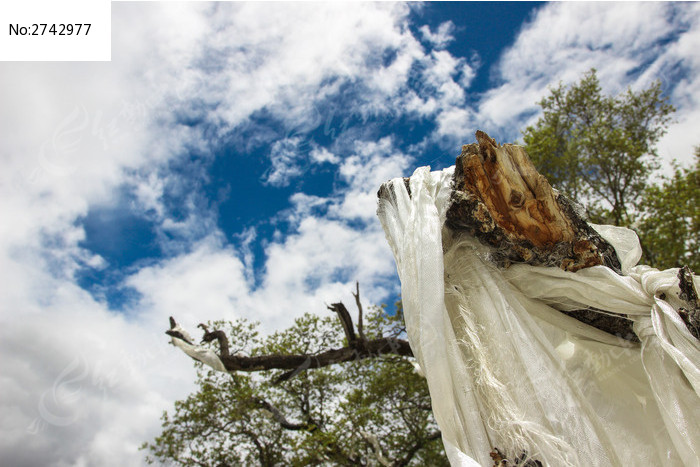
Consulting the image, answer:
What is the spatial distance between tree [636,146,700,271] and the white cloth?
18.5 feet

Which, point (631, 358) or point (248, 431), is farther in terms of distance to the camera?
point (248, 431)

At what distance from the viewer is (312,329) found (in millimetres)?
7020

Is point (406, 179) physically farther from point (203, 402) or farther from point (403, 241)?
point (203, 402)

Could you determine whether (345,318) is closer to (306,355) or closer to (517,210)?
(306,355)

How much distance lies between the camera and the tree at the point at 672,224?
6434mm

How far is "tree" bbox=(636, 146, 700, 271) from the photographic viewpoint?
21.1 feet

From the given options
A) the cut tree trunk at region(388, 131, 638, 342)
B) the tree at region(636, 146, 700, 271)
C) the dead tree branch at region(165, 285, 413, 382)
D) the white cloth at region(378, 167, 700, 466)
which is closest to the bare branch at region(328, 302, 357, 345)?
the dead tree branch at region(165, 285, 413, 382)

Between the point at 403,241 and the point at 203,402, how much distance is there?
642 cm

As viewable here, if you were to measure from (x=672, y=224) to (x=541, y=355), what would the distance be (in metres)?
6.57

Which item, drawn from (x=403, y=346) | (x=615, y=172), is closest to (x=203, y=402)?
(x=403, y=346)

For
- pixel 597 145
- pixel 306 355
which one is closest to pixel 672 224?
pixel 597 145

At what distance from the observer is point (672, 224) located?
6.62 m

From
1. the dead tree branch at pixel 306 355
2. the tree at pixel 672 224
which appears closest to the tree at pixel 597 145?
the tree at pixel 672 224

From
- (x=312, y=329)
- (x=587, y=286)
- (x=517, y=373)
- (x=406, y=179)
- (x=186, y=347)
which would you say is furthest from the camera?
(x=312, y=329)
